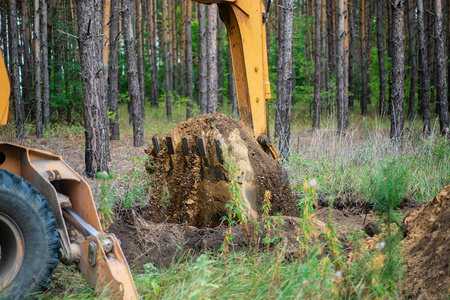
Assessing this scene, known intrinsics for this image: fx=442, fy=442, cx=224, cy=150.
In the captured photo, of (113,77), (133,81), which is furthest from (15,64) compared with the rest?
(133,81)

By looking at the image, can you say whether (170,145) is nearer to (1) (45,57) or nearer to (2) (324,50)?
(1) (45,57)

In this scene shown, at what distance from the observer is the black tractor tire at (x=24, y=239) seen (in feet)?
8.74

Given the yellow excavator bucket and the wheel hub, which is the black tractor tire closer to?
the wheel hub

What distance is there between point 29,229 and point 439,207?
308 centimetres

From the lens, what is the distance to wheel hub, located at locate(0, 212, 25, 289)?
2.68 meters

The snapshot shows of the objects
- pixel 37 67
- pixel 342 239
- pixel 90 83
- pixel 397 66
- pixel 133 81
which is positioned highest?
pixel 37 67

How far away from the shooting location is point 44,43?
13.0 m

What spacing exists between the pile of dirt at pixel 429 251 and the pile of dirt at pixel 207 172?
1585 millimetres

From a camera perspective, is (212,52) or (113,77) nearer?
(212,52)

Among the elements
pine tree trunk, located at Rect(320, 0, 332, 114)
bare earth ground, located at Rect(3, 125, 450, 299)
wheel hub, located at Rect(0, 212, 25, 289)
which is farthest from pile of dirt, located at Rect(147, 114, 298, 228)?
pine tree trunk, located at Rect(320, 0, 332, 114)

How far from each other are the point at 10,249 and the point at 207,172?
230cm

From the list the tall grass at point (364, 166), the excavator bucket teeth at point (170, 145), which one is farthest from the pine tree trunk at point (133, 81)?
the excavator bucket teeth at point (170, 145)

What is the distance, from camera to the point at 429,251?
3203mm

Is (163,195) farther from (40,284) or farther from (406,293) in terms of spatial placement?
(406,293)
